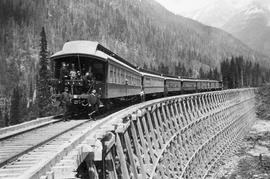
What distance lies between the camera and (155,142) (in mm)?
16203

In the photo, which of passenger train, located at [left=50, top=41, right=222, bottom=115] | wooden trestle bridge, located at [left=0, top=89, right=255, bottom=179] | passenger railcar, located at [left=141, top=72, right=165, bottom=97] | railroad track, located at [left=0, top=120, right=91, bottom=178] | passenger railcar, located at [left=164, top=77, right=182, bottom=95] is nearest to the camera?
railroad track, located at [left=0, top=120, right=91, bottom=178]

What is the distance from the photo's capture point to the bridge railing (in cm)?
880

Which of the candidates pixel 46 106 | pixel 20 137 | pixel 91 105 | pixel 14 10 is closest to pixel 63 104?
pixel 91 105

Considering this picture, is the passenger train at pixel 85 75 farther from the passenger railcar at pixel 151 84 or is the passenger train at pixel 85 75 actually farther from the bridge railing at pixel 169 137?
the passenger railcar at pixel 151 84

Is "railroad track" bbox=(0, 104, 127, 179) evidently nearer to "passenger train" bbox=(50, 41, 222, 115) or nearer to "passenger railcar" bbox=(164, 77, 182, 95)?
"passenger train" bbox=(50, 41, 222, 115)

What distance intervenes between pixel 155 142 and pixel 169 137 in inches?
172

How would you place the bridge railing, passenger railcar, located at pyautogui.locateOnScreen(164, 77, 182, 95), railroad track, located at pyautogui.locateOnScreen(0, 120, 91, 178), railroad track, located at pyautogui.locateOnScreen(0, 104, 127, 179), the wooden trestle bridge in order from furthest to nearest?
passenger railcar, located at pyautogui.locateOnScreen(164, 77, 182, 95)
the bridge railing
the wooden trestle bridge
railroad track, located at pyautogui.locateOnScreen(0, 120, 91, 178)
railroad track, located at pyautogui.locateOnScreen(0, 104, 127, 179)

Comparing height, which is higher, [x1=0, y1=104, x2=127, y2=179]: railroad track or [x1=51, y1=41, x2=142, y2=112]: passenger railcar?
[x1=51, y1=41, x2=142, y2=112]: passenger railcar

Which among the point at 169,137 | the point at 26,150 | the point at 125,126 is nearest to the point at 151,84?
the point at 169,137

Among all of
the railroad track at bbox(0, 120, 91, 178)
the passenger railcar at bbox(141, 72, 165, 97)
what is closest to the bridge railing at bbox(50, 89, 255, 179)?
the railroad track at bbox(0, 120, 91, 178)

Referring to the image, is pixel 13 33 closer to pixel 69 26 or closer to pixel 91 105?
pixel 69 26

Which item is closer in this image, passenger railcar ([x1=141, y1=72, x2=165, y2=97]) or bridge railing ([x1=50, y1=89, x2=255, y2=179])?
bridge railing ([x1=50, y1=89, x2=255, y2=179])

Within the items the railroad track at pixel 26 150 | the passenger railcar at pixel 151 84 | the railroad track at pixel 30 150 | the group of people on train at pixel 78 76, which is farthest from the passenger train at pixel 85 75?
the passenger railcar at pixel 151 84

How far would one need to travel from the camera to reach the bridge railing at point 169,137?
880cm
